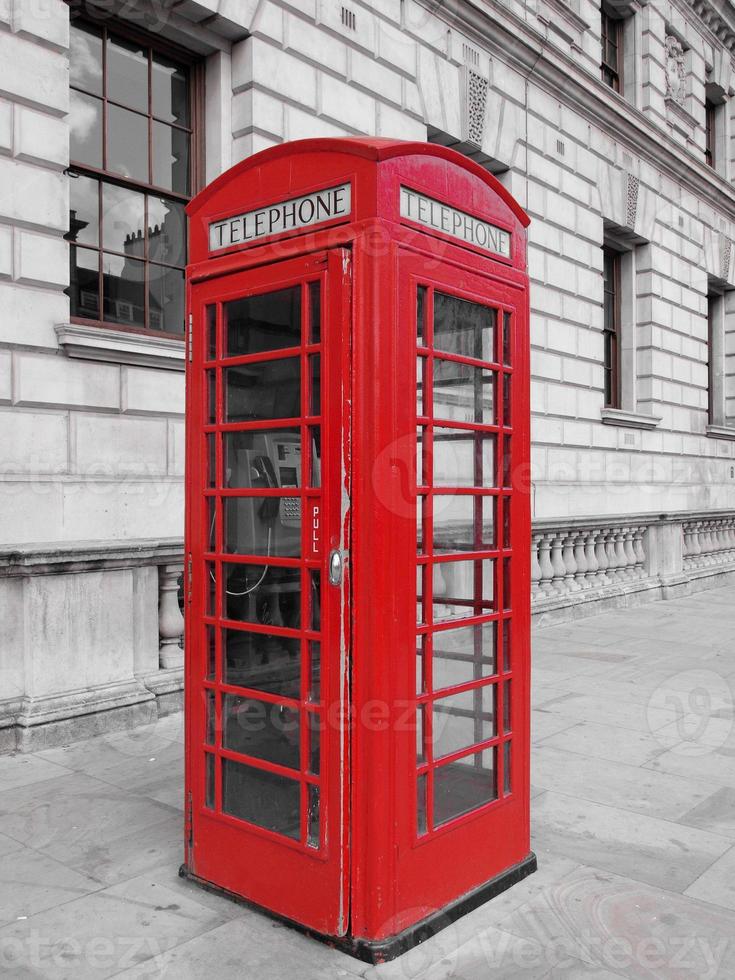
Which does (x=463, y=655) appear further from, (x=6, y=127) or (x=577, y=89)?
(x=577, y=89)

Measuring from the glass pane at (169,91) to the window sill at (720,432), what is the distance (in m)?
11.9

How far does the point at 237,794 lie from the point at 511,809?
1.05 m

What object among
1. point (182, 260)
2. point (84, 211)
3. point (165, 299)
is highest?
point (84, 211)

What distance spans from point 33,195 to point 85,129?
40.5 inches

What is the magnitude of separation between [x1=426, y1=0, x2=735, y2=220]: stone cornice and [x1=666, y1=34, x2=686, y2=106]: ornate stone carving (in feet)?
3.18

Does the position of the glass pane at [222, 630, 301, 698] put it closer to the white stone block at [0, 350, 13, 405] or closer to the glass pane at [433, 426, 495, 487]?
the glass pane at [433, 426, 495, 487]

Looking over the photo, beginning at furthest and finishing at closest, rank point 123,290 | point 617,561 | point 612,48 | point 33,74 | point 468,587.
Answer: point 612,48
point 617,561
point 123,290
point 33,74
point 468,587

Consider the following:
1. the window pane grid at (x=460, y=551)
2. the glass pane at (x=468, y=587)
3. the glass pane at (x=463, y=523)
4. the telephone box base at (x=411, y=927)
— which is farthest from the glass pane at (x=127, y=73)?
the telephone box base at (x=411, y=927)

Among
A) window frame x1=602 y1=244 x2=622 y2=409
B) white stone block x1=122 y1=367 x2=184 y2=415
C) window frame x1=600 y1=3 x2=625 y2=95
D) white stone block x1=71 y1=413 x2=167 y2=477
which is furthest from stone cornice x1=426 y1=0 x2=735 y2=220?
white stone block x1=71 y1=413 x2=167 y2=477

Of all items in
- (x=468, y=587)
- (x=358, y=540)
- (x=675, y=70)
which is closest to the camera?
(x=358, y=540)

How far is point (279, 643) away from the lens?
3133 mm

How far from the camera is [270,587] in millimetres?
3182

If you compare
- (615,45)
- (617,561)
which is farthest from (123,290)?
(615,45)
